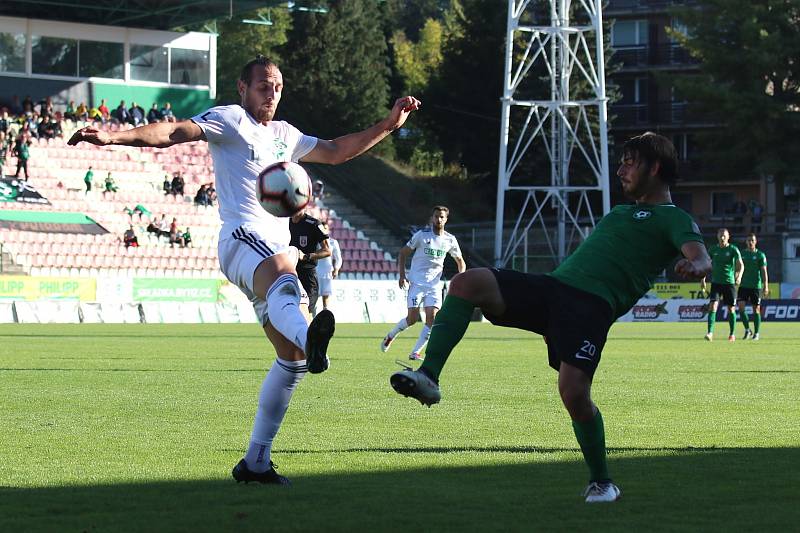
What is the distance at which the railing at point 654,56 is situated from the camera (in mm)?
74312

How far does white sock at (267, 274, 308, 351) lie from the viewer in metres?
7.19

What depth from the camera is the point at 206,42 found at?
58188 millimetres

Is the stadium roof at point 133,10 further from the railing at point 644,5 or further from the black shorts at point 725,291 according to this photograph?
the railing at point 644,5

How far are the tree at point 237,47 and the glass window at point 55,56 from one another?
17869 mm

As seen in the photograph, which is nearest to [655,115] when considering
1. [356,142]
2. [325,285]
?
[325,285]

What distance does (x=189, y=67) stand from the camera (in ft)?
190

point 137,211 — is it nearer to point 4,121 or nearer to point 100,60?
point 4,121

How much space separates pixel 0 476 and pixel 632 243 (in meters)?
3.62

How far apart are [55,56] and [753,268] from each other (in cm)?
3279

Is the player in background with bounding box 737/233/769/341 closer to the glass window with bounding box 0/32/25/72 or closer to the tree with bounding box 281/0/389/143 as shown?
the glass window with bounding box 0/32/25/72

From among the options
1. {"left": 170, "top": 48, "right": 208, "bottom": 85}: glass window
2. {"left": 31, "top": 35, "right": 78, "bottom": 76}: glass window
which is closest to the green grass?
{"left": 31, "top": 35, "right": 78, "bottom": 76}: glass window

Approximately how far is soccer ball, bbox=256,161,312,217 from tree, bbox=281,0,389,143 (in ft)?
200

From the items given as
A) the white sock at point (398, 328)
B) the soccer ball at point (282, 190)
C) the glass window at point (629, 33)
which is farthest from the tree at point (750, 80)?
the soccer ball at point (282, 190)

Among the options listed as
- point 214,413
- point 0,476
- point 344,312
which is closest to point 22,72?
point 344,312
